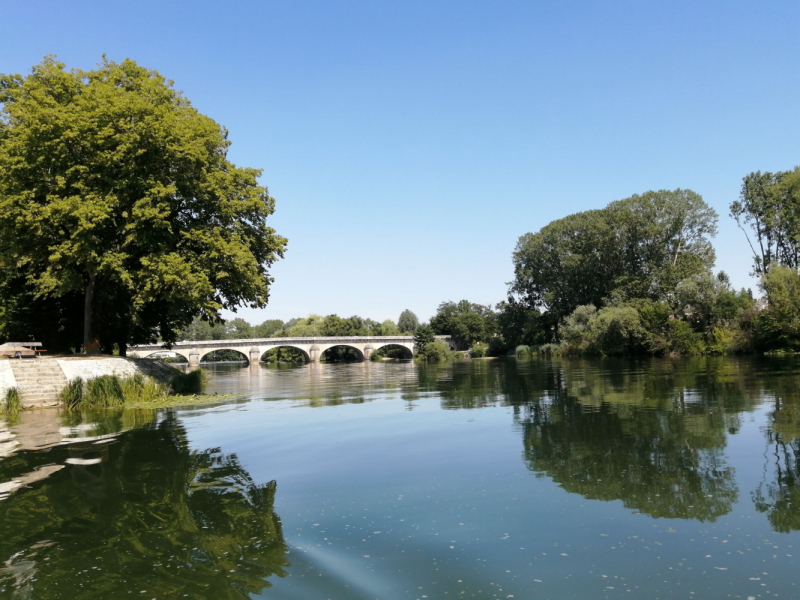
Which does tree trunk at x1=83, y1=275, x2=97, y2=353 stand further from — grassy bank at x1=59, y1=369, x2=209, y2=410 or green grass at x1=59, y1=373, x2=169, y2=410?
green grass at x1=59, y1=373, x2=169, y2=410

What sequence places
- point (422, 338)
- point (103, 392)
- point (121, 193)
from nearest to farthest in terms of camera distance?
point (103, 392) < point (121, 193) < point (422, 338)

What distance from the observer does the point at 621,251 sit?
264 feet

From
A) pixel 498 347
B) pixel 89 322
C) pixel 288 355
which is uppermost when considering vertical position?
pixel 89 322

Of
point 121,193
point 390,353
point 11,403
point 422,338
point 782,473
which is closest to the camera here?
point 782,473

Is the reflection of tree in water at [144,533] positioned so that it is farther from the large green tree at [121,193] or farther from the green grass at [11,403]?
the large green tree at [121,193]

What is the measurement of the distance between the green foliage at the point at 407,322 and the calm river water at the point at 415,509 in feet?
554

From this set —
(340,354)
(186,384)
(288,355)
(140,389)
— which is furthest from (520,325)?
(140,389)

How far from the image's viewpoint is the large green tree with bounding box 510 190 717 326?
74.1 m

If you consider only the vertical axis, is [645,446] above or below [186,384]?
below

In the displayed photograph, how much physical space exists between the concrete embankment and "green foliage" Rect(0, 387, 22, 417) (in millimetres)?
424

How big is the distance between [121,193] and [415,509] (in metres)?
26.5

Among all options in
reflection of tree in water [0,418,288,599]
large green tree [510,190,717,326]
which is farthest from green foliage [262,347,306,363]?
reflection of tree in water [0,418,288,599]

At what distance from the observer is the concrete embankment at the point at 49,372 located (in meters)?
24.3

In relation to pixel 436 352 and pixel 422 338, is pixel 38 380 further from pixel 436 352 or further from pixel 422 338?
pixel 422 338
